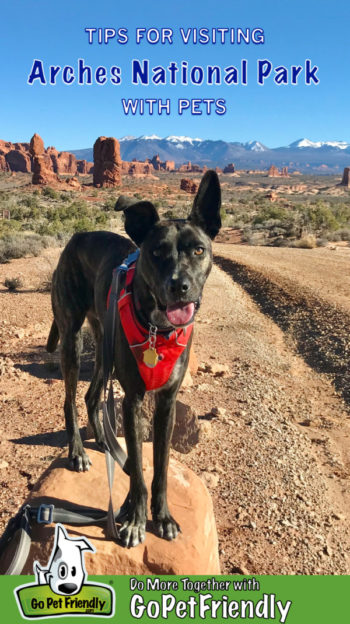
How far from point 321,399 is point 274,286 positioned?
259 inches

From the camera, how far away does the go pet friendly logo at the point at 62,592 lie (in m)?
2.43

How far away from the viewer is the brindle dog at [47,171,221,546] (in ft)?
8.13

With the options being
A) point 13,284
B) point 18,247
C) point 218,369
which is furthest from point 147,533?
point 18,247

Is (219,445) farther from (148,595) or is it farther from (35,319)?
(35,319)

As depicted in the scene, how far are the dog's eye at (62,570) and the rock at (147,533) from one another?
268 millimetres

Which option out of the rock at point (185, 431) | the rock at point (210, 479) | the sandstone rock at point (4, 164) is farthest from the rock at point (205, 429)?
the sandstone rock at point (4, 164)

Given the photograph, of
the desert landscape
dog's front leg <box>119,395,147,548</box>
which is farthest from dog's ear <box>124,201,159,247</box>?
the desert landscape

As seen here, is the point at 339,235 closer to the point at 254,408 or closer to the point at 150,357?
the point at 254,408

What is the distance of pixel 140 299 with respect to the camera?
8.89 ft

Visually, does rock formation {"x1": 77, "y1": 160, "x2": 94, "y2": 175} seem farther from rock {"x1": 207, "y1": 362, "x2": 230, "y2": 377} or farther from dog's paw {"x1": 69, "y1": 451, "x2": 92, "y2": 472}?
dog's paw {"x1": 69, "y1": 451, "x2": 92, "y2": 472}

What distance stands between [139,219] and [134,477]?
1.57m

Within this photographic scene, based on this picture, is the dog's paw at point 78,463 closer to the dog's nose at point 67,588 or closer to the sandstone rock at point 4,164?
the dog's nose at point 67,588

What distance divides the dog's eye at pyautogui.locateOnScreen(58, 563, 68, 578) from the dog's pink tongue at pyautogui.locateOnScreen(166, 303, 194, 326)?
137cm

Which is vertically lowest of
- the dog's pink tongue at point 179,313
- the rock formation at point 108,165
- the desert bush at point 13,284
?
the desert bush at point 13,284
